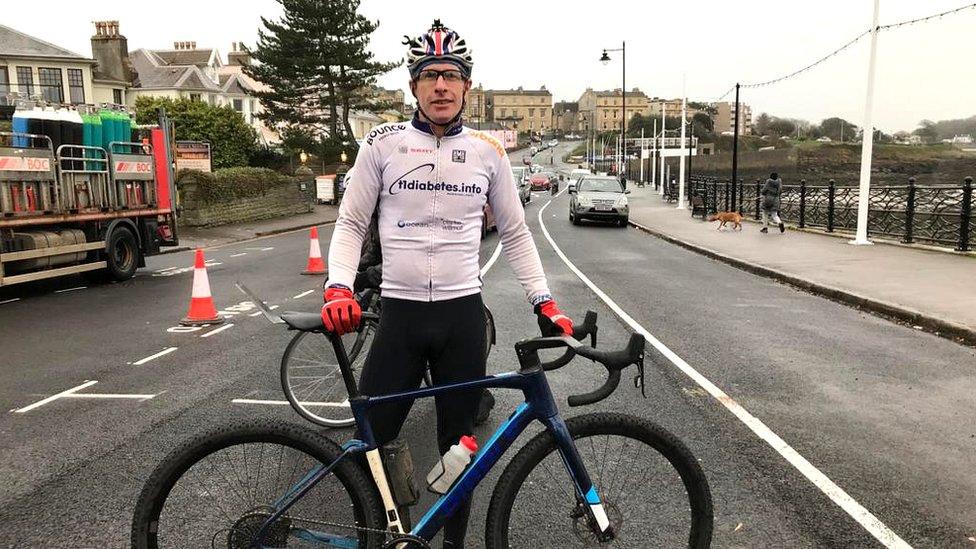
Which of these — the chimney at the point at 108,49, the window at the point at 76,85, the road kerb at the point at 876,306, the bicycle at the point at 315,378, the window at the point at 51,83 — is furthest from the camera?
the chimney at the point at 108,49

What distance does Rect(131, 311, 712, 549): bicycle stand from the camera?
2.41 metres

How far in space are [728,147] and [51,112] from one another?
490 feet

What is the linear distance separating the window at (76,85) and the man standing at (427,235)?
55.8 metres

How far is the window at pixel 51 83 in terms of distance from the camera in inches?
1897

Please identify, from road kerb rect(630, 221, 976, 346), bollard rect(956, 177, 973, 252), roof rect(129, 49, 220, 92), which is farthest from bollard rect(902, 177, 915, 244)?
roof rect(129, 49, 220, 92)

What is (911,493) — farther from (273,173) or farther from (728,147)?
(728,147)

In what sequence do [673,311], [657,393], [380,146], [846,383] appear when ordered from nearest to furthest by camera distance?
[380,146] < [657,393] < [846,383] < [673,311]

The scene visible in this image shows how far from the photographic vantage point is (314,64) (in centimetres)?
4888

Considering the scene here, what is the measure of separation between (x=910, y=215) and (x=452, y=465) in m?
16.7

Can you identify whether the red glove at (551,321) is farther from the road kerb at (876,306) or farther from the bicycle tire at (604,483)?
the road kerb at (876,306)

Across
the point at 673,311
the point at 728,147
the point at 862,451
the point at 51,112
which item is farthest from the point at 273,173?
the point at 728,147

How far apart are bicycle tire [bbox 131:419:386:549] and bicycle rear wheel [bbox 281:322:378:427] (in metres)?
2.42

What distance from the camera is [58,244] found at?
1138 centimetres

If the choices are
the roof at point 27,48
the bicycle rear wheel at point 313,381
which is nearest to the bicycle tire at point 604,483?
the bicycle rear wheel at point 313,381
